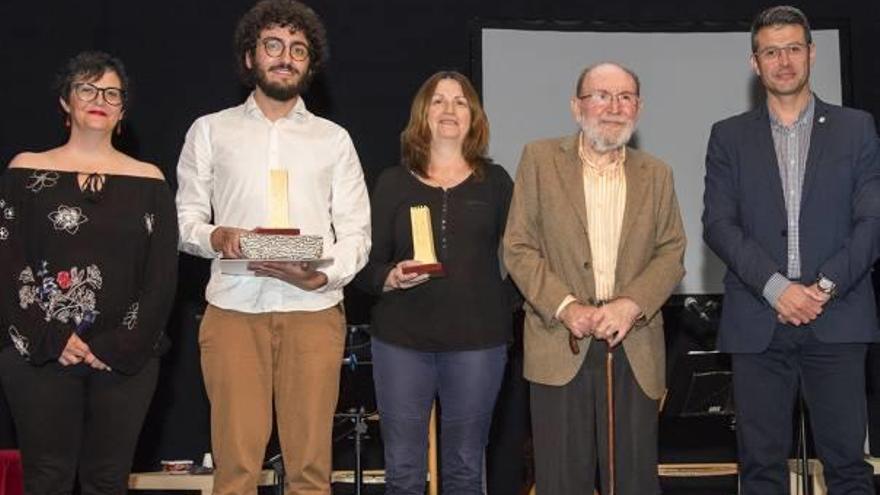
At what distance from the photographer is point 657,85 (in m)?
6.35

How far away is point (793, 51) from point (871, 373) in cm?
293

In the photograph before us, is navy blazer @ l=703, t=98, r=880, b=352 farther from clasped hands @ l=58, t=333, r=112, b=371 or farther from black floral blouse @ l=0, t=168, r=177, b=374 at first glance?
clasped hands @ l=58, t=333, r=112, b=371

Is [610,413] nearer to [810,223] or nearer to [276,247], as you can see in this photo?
[810,223]

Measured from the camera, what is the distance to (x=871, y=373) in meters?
6.27

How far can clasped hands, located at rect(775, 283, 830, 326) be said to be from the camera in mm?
3676

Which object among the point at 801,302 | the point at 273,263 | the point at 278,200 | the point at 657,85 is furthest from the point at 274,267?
the point at 657,85

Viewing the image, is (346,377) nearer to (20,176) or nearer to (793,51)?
(20,176)

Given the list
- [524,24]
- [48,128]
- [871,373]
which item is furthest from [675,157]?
[48,128]

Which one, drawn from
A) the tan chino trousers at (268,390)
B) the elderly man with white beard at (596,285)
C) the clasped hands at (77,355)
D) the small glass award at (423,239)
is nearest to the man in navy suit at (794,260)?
the elderly man with white beard at (596,285)

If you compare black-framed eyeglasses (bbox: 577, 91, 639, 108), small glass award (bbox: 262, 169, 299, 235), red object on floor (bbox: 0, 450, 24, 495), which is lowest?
red object on floor (bbox: 0, 450, 24, 495)

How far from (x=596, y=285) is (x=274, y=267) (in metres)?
1.04

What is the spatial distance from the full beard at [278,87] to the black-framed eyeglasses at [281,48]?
0.18ft

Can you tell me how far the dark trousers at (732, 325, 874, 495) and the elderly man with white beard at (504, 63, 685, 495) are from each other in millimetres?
308

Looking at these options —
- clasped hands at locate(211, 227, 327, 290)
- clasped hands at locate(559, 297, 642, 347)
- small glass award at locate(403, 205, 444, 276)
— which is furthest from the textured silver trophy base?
clasped hands at locate(559, 297, 642, 347)
